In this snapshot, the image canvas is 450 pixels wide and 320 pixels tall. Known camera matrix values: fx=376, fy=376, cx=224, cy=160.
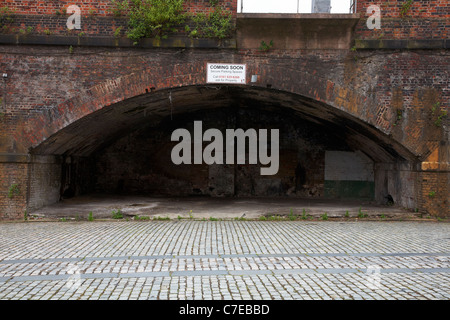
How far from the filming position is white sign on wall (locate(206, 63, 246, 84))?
33.8 ft

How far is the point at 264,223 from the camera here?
32.4 ft

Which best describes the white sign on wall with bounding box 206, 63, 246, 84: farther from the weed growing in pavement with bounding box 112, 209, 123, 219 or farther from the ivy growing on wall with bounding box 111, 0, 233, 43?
the weed growing in pavement with bounding box 112, 209, 123, 219

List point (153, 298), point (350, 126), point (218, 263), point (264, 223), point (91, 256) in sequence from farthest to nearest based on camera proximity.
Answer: point (350, 126), point (264, 223), point (91, 256), point (218, 263), point (153, 298)

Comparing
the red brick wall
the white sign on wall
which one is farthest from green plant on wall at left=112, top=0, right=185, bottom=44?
the red brick wall

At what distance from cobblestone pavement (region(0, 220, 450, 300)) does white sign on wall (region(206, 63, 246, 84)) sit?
4.01 m

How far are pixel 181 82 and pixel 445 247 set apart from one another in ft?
23.7

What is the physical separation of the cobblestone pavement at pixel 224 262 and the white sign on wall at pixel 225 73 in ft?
13.2

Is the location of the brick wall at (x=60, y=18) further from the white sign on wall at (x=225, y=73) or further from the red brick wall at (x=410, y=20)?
the red brick wall at (x=410, y=20)

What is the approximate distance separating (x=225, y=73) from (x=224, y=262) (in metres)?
6.04

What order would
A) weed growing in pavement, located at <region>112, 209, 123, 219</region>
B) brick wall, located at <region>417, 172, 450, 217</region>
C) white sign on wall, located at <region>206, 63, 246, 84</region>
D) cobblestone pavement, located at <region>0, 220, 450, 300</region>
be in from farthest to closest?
weed growing in pavement, located at <region>112, 209, 123, 219</region> → white sign on wall, located at <region>206, 63, 246, 84</region> → brick wall, located at <region>417, 172, 450, 217</region> → cobblestone pavement, located at <region>0, 220, 450, 300</region>

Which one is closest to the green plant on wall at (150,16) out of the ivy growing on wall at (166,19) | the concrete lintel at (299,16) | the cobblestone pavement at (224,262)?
the ivy growing on wall at (166,19)

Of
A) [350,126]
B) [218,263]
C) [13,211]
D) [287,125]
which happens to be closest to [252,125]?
[287,125]

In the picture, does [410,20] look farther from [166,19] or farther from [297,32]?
[166,19]

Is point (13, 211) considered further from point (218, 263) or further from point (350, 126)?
point (350, 126)
